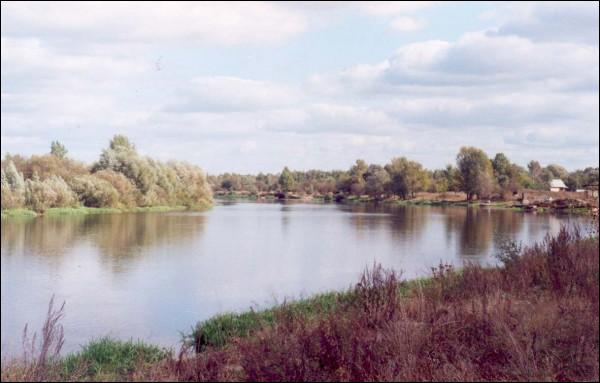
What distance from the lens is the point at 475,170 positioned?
2675 inches

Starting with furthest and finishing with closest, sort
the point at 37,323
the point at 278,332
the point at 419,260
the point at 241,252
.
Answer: the point at 241,252, the point at 419,260, the point at 37,323, the point at 278,332

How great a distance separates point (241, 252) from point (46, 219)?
15.0 meters

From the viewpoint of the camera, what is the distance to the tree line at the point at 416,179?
227 feet

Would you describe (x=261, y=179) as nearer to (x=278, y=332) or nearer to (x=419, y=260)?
(x=419, y=260)

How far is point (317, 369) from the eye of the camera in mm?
5594

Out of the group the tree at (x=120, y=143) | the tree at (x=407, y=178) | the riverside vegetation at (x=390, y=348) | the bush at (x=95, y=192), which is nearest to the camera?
the riverside vegetation at (x=390, y=348)

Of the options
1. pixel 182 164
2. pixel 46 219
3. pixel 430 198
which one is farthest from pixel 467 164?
pixel 46 219

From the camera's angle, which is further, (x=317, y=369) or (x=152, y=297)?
(x=152, y=297)

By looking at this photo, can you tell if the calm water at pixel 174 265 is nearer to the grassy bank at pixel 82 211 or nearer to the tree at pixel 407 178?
the grassy bank at pixel 82 211

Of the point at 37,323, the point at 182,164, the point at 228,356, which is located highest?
the point at 182,164

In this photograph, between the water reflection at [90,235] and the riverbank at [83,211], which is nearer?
the water reflection at [90,235]

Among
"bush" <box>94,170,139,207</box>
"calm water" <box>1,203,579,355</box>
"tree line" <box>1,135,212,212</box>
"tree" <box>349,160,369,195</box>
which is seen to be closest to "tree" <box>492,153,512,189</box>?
"tree" <box>349,160,369,195</box>

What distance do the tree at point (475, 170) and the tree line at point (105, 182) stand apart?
29.0 m

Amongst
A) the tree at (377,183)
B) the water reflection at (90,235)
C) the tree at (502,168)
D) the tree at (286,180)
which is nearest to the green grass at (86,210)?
the water reflection at (90,235)
